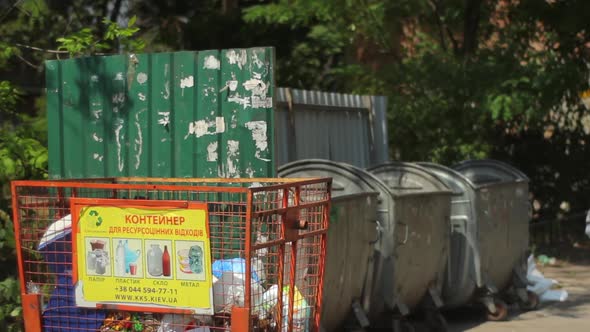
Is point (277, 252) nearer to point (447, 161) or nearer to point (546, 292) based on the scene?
point (546, 292)

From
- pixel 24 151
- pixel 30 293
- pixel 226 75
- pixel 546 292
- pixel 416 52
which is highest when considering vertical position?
pixel 416 52

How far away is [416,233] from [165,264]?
3.88 m

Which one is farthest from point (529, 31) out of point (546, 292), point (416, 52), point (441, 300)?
point (441, 300)

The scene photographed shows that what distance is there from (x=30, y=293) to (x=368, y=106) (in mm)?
7486

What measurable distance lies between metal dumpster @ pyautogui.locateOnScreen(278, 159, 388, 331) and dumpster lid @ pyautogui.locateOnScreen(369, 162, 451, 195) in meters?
1.11

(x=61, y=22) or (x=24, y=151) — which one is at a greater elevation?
(x=61, y=22)

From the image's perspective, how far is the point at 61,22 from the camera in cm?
1652

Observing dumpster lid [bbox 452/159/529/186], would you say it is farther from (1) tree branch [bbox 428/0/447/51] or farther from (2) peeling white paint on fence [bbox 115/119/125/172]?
(1) tree branch [bbox 428/0/447/51]

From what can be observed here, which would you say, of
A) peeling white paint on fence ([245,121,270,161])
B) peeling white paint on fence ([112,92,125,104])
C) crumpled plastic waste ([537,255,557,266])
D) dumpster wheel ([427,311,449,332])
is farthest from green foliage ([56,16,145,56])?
crumpled plastic waste ([537,255,557,266])

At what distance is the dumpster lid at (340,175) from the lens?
8.25m

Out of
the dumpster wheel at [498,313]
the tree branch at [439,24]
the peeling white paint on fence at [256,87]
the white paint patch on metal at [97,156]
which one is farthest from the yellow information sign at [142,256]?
the tree branch at [439,24]

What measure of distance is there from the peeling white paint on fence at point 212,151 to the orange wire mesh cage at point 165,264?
1567 millimetres

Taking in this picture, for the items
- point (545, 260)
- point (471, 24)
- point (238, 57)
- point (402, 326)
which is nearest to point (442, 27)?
point (471, 24)

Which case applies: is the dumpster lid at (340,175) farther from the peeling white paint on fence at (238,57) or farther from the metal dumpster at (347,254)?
the peeling white paint on fence at (238,57)
